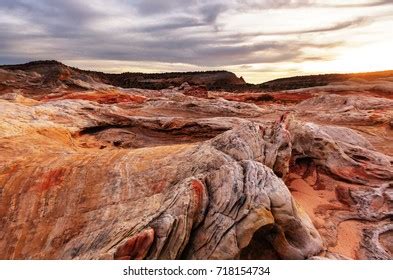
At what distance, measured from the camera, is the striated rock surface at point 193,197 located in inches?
317

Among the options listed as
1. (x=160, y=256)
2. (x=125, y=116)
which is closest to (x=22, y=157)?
(x=160, y=256)

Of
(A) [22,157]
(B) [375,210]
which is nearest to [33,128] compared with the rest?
(A) [22,157]

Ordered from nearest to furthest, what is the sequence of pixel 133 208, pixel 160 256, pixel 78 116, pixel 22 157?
1. pixel 160 256
2. pixel 133 208
3. pixel 22 157
4. pixel 78 116

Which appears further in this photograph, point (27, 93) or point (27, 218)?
point (27, 93)

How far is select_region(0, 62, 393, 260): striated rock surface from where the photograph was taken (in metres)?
8.05

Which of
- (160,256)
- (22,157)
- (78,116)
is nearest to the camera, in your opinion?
(160,256)

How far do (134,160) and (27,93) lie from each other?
39.8 metres

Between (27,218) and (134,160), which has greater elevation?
(134,160)

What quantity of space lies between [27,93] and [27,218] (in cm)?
4063

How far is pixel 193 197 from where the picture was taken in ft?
27.6

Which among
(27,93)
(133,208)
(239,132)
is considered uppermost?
(239,132)

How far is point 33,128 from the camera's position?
13141 millimetres

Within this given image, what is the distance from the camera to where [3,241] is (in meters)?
8.61

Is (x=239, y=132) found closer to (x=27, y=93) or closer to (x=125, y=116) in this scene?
(x=125, y=116)
